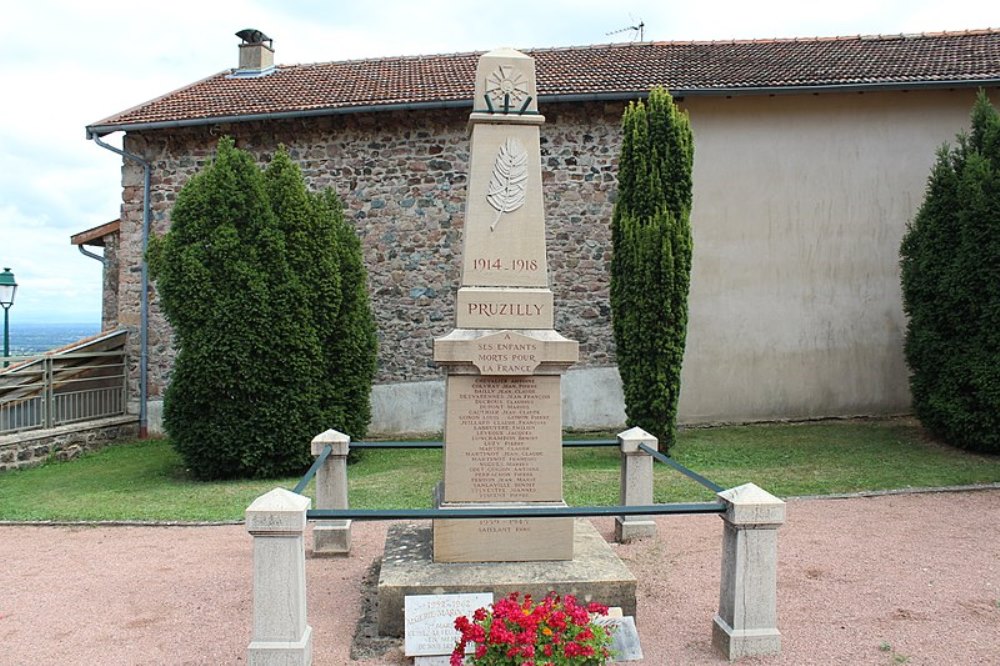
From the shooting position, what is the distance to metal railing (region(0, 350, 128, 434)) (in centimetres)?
1191

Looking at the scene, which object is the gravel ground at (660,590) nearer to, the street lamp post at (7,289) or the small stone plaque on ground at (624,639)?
the small stone plaque on ground at (624,639)

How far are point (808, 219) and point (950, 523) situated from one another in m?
6.99

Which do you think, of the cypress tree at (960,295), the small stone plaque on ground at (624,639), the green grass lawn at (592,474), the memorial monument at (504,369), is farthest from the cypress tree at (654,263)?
the small stone plaque on ground at (624,639)

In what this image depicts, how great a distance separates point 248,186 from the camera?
1035cm

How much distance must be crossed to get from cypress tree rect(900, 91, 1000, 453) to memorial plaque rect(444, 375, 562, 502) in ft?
23.8

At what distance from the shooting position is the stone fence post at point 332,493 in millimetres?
6336

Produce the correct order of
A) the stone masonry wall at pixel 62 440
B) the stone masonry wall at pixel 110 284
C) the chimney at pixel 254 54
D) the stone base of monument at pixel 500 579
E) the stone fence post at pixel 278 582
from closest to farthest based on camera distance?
1. the stone fence post at pixel 278 582
2. the stone base of monument at pixel 500 579
3. the stone masonry wall at pixel 62 440
4. the chimney at pixel 254 54
5. the stone masonry wall at pixel 110 284

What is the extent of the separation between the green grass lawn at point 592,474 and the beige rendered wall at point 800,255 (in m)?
0.73

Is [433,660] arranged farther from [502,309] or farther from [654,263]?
[654,263]

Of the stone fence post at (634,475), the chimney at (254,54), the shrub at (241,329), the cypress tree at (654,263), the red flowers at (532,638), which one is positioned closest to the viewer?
the red flowers at (532,638)

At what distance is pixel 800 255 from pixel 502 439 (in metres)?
9.43

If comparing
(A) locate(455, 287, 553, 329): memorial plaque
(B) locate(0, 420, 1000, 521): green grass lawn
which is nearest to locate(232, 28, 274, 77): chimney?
(B) locate(0, 420, 1000, 521): green grass lawn

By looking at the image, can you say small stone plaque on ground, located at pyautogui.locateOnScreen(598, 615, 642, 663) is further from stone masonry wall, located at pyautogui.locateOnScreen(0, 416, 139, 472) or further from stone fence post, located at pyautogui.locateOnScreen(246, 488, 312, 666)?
stone masonry wall, located at pyautogui.locateOnScreen(0, 416, 139, 472)

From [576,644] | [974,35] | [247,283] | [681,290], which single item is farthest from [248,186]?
[974,35]
